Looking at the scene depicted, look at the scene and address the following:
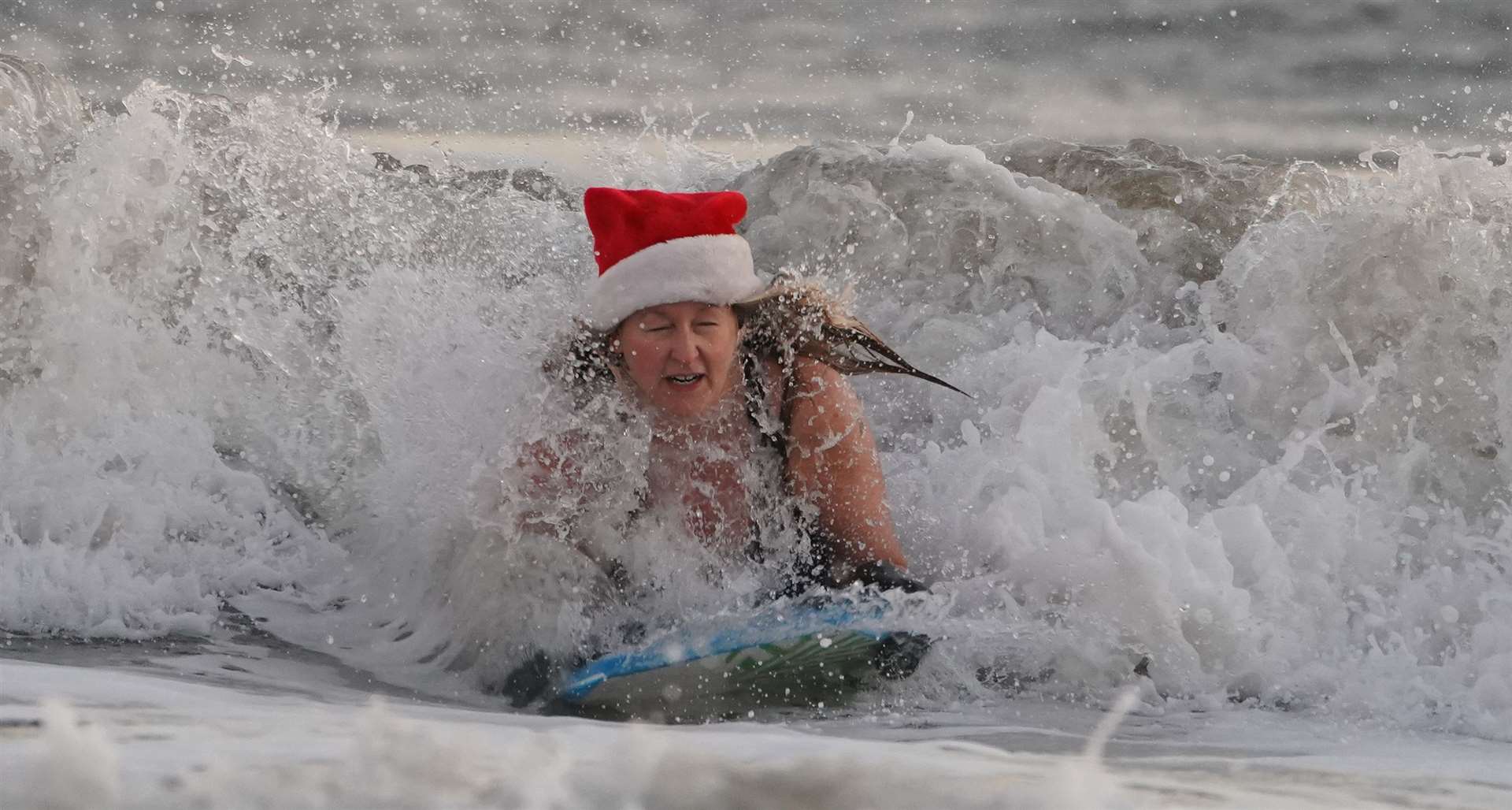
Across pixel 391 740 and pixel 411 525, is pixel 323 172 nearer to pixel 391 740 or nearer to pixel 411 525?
pixel 411 525

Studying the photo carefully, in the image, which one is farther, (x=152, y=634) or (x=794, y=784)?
(x=152, y=634)

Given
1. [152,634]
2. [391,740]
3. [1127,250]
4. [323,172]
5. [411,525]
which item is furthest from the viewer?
[1127,250]

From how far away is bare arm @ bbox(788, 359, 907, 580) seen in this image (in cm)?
382

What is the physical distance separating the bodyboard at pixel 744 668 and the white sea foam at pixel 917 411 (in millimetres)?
163

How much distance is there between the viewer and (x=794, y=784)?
4.35 feet

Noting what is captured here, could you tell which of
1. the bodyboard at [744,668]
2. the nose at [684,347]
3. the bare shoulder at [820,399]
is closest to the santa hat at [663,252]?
the nose at [684,347]

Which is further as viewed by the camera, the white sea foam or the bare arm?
the bare arm

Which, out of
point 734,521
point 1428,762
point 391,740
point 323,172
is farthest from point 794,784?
point 323,172

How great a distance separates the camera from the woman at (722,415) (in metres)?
3.77

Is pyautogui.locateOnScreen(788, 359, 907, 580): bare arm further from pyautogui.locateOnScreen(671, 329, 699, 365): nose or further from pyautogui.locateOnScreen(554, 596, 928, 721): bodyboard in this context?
pyautogui.locateOnScreen(554, 596, 928, 721): bodyboard

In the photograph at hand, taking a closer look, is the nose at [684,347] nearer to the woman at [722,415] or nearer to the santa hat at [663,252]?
the woman at [722,415]

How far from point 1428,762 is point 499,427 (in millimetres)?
2824

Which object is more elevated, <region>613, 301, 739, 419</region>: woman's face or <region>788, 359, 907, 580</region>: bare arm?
<region>613, 301, 739, 419</region>: woman's face

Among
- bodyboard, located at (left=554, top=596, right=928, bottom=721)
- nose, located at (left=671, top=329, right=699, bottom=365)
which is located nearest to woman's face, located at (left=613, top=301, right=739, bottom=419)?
nose, located at (left=671, top=329, right=699, bottom=365)
